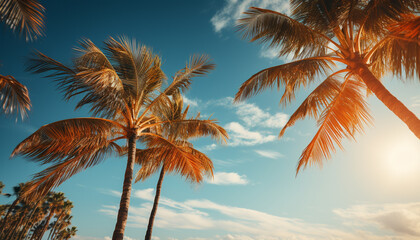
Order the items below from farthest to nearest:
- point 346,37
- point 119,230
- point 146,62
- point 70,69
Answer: point 146,62, point 70,69, point 119,230, point 346,37

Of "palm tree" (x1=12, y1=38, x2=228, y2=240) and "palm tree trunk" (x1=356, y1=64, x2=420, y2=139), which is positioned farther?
"palm tree" (x1=12, y1=38, x2=228, y2=240)

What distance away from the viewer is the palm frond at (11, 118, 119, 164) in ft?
20.1

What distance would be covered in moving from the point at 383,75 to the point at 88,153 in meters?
10.4

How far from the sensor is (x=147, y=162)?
970 cm

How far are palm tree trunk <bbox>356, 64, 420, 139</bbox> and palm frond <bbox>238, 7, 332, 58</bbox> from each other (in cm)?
158

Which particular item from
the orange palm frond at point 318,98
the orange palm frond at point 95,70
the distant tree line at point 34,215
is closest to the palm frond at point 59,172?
the orange palm frond at point 95,70

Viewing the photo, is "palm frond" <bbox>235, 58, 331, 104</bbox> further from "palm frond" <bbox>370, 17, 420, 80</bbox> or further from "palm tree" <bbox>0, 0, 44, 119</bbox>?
"palm tree" <bbox>0, 0, 44, 119</bbox>

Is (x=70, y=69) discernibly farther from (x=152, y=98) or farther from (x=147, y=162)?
(x=147, y=162)

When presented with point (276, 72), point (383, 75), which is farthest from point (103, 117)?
point (383, 75)

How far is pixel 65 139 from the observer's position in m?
6.42

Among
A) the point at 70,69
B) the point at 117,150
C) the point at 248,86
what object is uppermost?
the point at 248,86

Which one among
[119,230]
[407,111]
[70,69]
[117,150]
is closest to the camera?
[407,111]

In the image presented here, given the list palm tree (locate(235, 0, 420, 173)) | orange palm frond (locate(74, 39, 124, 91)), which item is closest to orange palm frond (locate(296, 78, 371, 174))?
palm tree (locate(235, 0, 420, 173))

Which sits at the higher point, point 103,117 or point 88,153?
point 103,117
